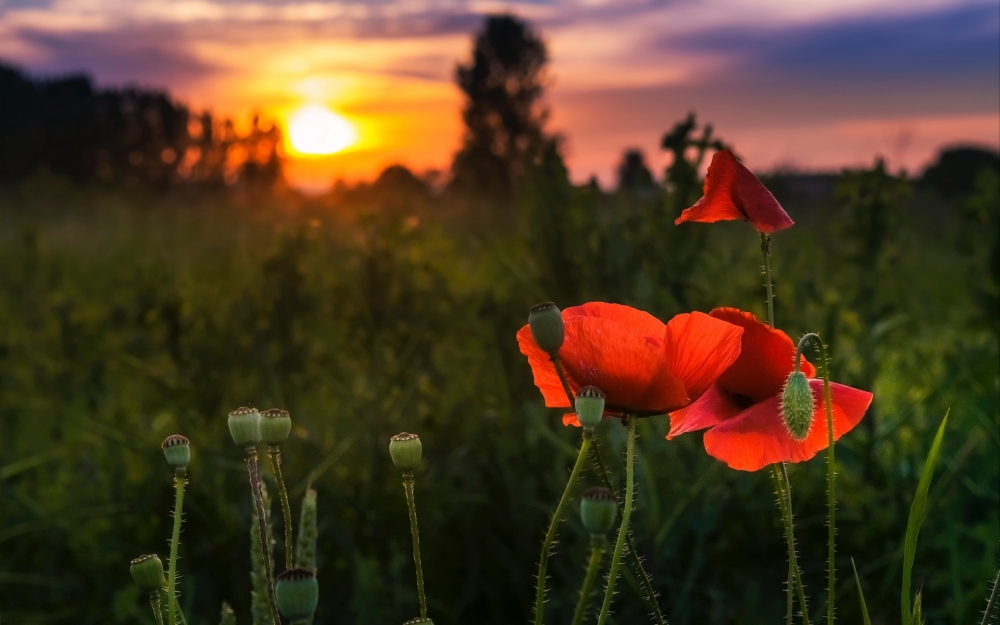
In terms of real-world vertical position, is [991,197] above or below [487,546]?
above

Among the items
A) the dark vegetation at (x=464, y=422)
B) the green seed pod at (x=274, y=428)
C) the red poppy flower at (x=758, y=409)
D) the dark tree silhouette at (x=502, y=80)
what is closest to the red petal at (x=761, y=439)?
the red poppy flower at (x=758, y=409)

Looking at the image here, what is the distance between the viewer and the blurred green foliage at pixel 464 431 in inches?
72.3

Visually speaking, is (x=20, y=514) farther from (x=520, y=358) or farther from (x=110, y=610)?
(x=520, y=358)

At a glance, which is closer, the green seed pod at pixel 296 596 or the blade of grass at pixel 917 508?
the green seed pod at pixel 296 596

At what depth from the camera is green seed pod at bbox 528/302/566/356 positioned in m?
0.71

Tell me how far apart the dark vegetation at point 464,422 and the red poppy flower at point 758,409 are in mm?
826

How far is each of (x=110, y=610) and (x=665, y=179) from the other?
1520 millimetres

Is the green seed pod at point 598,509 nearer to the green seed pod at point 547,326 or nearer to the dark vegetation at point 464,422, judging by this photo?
the green seed pod at point 547,326

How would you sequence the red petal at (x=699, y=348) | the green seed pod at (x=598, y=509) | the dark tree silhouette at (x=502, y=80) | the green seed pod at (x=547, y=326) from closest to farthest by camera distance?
1. the green seed pod at (x=598, y=509)
2. the green seed pod at (x=547, y=326)
3. the red petal at (x=699, y=348)
4. the dark tree silhouette at (x=502, y=80)

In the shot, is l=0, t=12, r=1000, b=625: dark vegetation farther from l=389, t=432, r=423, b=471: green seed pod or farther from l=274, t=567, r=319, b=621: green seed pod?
l=274, t=567, r=319, b=621: green seed pod

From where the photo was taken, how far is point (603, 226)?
222 centimetres

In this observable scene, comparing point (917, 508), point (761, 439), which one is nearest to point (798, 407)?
point (761, 439)

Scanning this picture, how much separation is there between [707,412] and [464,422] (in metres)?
1.31

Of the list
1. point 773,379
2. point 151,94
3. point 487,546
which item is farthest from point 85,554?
point 151,94
